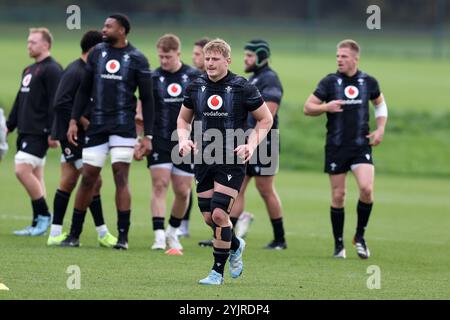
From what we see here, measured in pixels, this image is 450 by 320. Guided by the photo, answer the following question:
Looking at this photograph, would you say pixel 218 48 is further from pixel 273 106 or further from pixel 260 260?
pixel 273 106

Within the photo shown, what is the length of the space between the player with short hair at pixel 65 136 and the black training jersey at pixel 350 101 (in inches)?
111

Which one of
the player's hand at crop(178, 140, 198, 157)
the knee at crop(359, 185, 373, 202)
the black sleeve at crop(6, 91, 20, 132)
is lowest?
the knee at crop(359, 185, 373, 202)

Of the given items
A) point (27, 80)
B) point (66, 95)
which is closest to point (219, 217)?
point (66, 95)

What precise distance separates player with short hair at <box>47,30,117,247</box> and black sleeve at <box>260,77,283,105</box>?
216cm

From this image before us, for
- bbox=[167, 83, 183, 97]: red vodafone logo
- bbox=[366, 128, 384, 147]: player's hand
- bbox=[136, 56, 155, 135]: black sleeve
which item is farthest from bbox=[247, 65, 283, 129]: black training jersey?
bbox=[136, 56, 155, 135]: black sleeve

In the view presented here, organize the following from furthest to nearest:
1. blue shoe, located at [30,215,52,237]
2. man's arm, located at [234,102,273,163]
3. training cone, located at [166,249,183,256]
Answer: blue shoe, located at [30,215,52,237] < training cone, located at [166,249,183,256] < man's arm, located at [234,102,273,163]

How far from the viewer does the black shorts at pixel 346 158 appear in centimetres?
1249

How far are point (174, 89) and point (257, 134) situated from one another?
328 centimetres

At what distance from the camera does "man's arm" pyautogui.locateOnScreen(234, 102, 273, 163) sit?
9.48m

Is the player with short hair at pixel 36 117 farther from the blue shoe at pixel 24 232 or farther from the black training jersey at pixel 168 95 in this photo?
the black training jersey at pixel 168 95

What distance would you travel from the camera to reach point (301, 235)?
1495 centimetres

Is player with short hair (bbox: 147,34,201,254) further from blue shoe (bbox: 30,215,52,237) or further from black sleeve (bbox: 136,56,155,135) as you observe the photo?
blue shoe (bbox: 30,215,52,237)
